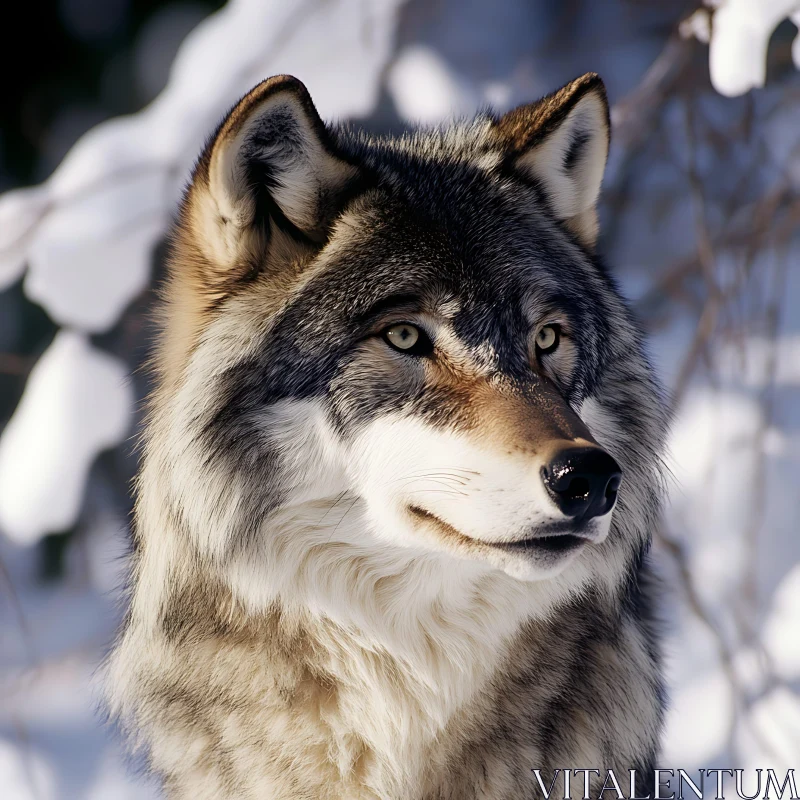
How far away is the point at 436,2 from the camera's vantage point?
2.76 meters

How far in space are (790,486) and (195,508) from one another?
7.63 feet

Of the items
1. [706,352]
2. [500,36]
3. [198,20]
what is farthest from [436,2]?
[706,352]

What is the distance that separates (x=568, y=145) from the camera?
157cm

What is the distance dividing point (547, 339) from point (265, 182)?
0.53m

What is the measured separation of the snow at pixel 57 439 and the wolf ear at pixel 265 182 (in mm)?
1098

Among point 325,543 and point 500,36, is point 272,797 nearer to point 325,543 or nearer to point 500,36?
point 325,543

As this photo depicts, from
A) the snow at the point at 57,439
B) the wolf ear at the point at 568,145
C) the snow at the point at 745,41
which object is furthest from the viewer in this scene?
the snow at the point at 57,439

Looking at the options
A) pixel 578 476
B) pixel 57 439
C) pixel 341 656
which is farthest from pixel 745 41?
pixel 57 439

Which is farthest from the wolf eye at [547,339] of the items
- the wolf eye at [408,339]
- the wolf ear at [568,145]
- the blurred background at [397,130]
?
the blurred background at [397,130]

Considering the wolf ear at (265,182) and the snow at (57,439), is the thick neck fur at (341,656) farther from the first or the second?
the snow at (57,439)

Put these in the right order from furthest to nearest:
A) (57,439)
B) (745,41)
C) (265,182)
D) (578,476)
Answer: (57,439), (745,41), (265,182), (578,476)

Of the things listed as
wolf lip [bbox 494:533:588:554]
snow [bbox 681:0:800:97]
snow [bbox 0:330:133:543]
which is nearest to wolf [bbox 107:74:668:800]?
wolf lip [bbox 494:533:588:554]

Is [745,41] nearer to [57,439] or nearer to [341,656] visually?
[341,656]

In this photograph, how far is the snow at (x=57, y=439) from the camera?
2318 millimetres
